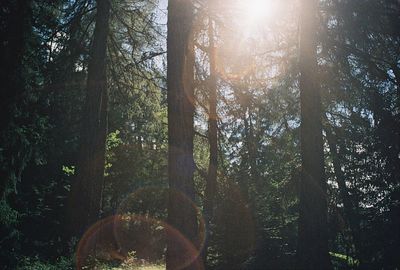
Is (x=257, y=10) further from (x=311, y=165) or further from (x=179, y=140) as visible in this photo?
(x=179, y=140)

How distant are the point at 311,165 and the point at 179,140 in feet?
10.5

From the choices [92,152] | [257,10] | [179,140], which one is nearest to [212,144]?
[92,152]

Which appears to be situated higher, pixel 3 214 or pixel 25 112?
pixel 25 112

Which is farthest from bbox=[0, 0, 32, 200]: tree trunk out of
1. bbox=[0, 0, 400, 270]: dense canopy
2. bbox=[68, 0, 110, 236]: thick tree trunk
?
bbox=[68, 0, 110, 236]: thick tree trunk

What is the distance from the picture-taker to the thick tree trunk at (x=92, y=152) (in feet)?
34.2

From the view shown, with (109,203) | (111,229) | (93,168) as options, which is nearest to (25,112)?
(93,168)

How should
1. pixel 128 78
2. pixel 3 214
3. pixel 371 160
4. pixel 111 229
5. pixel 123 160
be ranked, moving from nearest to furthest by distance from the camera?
pixel 3 214, pixel 371 160, pixel 128 78, pixel 111 229, pixel 123 160

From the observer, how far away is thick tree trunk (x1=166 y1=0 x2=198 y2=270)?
20.3 ft

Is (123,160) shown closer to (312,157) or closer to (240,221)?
(240,221)

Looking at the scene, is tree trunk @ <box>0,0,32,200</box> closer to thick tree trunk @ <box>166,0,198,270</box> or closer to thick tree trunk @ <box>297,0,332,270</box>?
thick tree trunk @ <box>166,0,198,270</box>

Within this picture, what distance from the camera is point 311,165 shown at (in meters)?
8.08

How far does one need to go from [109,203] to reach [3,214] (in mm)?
18285

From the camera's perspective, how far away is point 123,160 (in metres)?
25.0

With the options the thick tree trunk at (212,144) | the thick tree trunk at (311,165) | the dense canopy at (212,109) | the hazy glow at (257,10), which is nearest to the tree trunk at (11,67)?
the dense canopy at (212,109)
